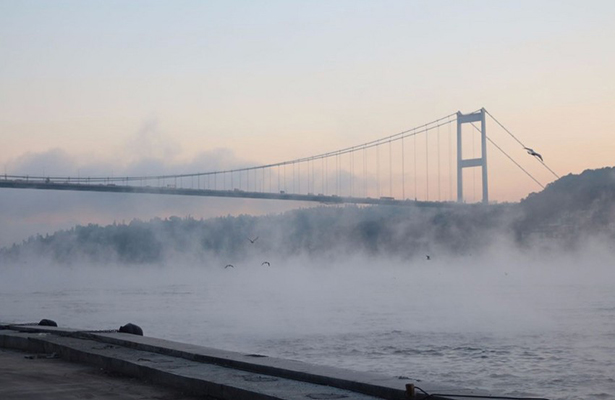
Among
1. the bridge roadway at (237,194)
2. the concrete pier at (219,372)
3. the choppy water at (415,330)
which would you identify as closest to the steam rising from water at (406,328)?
the choppy water at (415,330)

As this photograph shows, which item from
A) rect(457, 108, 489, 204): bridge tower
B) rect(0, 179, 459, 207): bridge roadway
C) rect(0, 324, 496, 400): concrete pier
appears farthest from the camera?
rect(457, 108, 489, 204): bridge tower

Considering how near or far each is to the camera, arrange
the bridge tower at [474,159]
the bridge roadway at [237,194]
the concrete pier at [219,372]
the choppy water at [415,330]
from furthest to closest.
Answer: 1. the bridge tower at [474,159]
2. the bridge roadway at [237,194]
3. the choppy water at [415,330]
4. the concrete pier at [219,372]

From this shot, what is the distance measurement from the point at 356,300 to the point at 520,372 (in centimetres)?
2099

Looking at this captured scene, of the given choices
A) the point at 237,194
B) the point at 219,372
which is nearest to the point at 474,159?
the point at 237,194

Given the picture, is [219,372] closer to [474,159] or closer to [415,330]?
[415,330]

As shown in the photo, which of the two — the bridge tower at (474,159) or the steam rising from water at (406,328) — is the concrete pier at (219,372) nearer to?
the steam rising from water at (406,328)

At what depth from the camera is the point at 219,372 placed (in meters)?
6.57

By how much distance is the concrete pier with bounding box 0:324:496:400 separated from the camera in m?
5.62

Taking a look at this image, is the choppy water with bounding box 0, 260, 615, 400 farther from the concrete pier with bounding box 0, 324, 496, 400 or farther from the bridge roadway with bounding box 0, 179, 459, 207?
the bridge roadway with bounding box 0, 179, 459, 207

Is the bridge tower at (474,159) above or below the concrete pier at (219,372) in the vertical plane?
above

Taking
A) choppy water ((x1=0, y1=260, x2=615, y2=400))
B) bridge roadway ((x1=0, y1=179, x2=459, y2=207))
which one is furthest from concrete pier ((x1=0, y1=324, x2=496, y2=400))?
bridge roadway ((x1=0, y1=179, x2=459, y2=207))

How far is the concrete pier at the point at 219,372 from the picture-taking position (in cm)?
562

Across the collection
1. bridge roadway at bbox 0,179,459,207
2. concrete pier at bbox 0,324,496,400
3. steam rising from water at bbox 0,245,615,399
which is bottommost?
steam rising from water at bbox 0,245,615,399

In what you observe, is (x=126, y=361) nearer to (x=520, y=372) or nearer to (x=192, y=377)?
(x=192, y=377)
